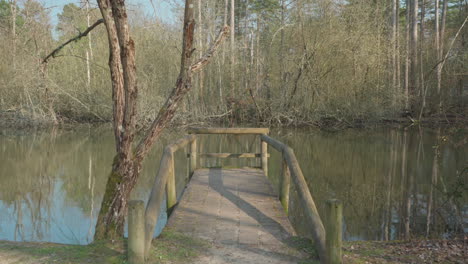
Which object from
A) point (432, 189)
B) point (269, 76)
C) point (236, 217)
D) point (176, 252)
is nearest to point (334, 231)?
point (176, 252)

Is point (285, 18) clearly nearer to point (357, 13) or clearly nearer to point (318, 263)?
point (357, 13)

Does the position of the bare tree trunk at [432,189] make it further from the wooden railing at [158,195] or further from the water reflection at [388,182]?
the wooden railing at [158,195]

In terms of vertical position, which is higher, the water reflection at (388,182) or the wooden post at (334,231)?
the wooden post at (334,231)

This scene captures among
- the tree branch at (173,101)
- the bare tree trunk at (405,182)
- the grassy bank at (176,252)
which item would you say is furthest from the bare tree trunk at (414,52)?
the tree branch at (173,101)

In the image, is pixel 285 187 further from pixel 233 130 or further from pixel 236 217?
pixel 233 130

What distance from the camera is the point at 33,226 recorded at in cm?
765

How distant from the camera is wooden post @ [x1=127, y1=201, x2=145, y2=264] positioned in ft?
12.4

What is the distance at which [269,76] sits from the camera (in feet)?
79.1

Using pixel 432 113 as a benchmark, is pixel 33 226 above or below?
below

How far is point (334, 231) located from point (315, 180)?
7.41 meters

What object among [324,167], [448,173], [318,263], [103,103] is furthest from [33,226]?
[103,103]

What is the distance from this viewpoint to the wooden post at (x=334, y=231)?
12.1 ft

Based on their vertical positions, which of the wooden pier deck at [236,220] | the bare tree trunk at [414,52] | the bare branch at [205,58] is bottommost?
the wooden pier deck at [236,220]

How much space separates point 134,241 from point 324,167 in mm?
9650
